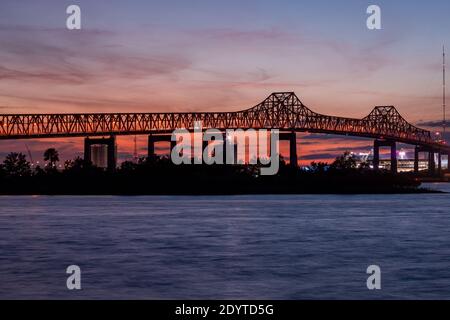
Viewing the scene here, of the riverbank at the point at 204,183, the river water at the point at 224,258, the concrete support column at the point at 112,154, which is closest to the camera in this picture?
the river water at the point at 224,258

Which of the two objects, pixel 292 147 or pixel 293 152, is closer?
pixel 293 152

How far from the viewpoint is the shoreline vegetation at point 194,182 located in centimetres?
14862

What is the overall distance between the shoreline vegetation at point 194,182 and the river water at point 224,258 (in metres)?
89.7

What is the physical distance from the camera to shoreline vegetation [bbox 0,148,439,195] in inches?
5851

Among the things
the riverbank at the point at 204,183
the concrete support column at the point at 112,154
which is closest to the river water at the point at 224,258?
the concrete support column at the point at 112,154

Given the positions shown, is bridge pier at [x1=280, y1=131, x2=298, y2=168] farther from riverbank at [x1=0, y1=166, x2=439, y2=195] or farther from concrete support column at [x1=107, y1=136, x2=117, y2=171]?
concrete support column at [x1=107, y1=136, x2=117, y2=171]

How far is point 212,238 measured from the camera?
145 feet

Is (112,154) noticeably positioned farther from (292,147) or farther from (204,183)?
(292,147)

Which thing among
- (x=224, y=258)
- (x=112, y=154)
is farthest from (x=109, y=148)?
(x=224, y=258)

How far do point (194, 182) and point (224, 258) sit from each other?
116224mm

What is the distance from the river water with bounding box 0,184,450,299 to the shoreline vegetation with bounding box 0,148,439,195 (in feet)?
294

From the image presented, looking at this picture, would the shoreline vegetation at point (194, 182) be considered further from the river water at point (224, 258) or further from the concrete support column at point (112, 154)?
the river water at point (224, 258)

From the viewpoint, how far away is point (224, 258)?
34.0m
